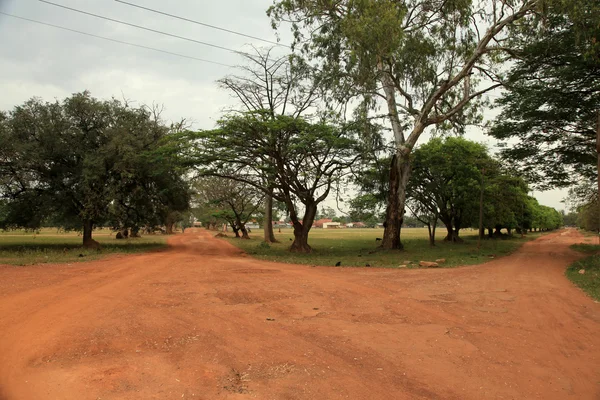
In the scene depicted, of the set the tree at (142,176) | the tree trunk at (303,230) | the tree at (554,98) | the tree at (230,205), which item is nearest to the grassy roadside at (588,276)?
the tree at (554,98)

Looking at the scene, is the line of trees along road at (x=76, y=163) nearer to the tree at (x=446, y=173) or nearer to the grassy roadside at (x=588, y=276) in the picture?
the grassy roadside at (x=588, y=276)

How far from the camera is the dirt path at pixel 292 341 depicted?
13.7ft

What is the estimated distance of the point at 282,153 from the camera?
2033 cm

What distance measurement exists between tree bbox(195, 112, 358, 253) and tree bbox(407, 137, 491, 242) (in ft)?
35.9

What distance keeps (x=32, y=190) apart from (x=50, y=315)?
1662 centimetres

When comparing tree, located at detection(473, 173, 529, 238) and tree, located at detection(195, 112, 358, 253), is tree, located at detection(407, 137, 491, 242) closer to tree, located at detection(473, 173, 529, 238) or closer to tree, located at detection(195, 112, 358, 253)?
tree, located at detection(473, 173, 529, 238)

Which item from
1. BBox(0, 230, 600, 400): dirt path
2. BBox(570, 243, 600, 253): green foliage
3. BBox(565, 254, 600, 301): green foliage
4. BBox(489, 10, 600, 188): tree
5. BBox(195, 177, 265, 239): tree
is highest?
BBox(489, 10, 600, 188): tree

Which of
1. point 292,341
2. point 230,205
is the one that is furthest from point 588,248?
point 230,205

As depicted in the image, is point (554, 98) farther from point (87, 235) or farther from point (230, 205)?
point (230, 205)

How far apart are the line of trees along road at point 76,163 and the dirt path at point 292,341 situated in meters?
10.5

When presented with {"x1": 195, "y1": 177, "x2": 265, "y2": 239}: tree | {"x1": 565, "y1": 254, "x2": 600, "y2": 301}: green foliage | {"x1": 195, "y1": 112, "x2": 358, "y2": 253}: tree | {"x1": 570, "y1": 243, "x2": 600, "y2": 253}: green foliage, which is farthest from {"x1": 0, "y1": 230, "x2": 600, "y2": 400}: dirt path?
A: {"x1": 195, "y1": 177, "x2": 265, "y2": 239}: tree

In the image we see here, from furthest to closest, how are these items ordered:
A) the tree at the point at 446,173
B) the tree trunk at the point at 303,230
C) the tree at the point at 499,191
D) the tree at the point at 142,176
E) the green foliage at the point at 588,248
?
the tree at the point at 446,173 → the tree at the point at 499,191 → the green foliage at the point at 588,248 → the tree trunk at the point at 303,230 → the tree at the point at 142,176

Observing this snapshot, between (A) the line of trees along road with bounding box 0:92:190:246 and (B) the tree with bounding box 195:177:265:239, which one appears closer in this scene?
(A) the line of trees along road with bounding box 0:92:190:246

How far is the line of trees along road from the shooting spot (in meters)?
19.0
